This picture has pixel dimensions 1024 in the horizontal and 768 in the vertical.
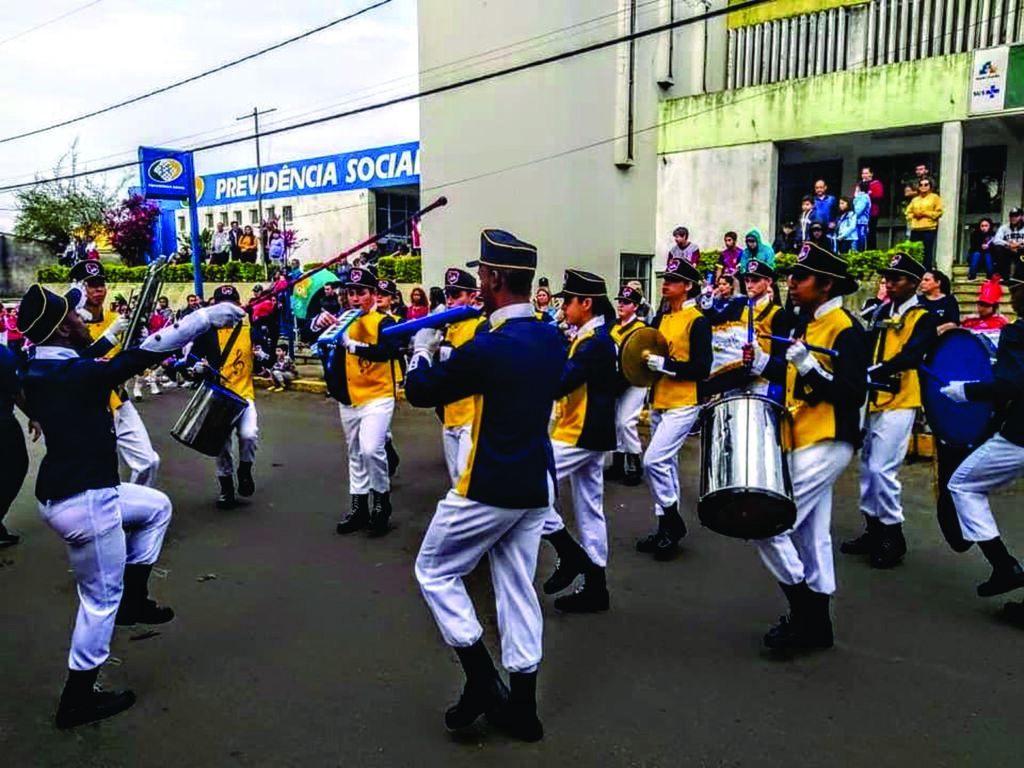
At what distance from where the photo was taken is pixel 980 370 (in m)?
5.36

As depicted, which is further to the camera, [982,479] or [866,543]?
[866,543]

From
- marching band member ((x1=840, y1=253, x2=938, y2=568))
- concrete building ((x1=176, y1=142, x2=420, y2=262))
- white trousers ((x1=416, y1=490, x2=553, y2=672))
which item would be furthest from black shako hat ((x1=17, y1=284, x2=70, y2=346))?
concrete building ((x1=176, y1=142, x2=420, y2=262))

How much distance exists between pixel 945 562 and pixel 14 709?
5.44 meters

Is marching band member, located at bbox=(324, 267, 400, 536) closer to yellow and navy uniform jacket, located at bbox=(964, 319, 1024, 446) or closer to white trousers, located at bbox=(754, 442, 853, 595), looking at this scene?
white trousers, located at bbox=(754, 442, 853, 595)

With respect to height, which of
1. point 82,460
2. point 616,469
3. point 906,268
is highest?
point 906,268

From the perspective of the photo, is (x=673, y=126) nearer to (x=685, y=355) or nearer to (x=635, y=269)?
(x=635, y=269)

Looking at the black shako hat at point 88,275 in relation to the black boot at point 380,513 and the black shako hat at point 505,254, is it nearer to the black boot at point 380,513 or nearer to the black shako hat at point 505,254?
the black boot at point 380,513

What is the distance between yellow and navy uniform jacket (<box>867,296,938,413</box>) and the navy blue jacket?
4.31m

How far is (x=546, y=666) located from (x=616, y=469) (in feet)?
14.0

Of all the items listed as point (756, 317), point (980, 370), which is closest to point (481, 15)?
point (756, 317)

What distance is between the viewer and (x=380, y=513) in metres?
6.50

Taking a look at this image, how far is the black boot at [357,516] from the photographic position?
6459mm

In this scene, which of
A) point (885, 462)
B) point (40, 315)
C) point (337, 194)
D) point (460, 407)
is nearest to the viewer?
point (40, 315)

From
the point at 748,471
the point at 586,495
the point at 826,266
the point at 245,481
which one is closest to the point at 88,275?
the point at 245,481
